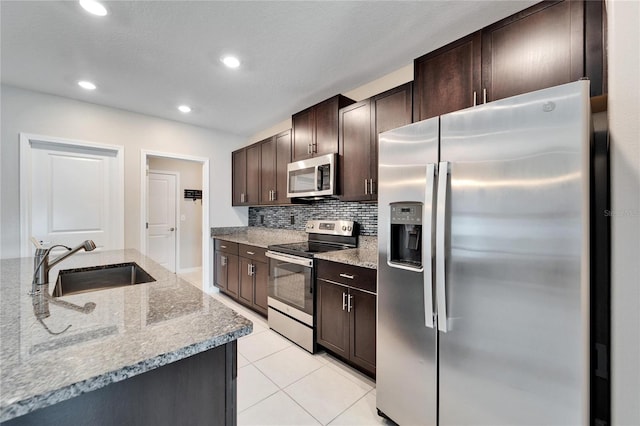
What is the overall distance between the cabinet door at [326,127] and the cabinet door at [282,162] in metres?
0.55

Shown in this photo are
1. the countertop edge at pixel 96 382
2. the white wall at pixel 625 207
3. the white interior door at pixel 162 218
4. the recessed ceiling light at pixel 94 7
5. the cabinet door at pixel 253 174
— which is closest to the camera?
the countertop edge at pixel 96 382

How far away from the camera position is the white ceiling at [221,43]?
5.54 ft

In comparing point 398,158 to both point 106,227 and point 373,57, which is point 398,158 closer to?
point 373,57

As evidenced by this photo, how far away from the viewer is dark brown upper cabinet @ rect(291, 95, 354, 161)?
2666 mm

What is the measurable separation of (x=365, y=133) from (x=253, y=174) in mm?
2076

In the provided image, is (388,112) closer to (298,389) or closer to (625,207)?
(625,207)

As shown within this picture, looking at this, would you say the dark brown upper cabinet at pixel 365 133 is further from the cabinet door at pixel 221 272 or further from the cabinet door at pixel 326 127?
the cabinet door at pixel 221 272

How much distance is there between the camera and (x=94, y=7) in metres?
1.68

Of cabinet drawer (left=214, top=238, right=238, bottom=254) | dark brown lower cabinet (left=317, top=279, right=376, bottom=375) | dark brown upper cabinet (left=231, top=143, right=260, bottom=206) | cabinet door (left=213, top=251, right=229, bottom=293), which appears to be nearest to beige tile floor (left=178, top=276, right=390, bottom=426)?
dark brown lower cabinet (left=317, top=279, right=376, bottom=375)

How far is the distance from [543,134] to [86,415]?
1.73 meters

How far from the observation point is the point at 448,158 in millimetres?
1312

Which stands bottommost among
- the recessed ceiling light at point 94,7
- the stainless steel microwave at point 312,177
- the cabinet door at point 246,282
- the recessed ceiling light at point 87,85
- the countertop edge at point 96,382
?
the cabinet door at point 246,282

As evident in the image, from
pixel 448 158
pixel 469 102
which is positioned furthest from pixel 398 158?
pixel 469 102

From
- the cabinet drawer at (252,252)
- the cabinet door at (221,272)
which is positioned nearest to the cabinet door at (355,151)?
the cabinet drawer at (252,252)
